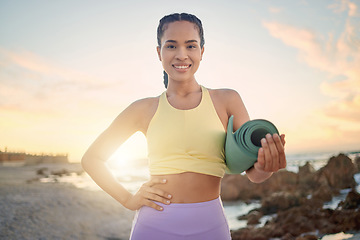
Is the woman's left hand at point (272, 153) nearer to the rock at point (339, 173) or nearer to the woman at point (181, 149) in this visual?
the woman at point (181, 149)

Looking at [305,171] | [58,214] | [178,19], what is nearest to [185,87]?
[178,19]

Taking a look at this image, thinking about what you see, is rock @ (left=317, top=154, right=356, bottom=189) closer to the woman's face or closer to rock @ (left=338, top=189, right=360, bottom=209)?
rock @ (left=338, top=189, right=360, bottom=209)

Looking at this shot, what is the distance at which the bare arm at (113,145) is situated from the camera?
7.79ft

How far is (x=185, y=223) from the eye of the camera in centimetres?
191

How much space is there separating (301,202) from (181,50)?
852cm

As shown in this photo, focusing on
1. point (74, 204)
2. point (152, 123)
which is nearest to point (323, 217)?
point (74, 204)

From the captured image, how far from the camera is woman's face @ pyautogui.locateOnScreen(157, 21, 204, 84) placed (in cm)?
221

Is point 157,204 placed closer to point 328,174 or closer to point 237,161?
point 237,161

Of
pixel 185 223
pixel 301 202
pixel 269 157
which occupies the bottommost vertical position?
pixel 301 202

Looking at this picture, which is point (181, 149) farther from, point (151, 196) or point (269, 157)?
point (269, 157)

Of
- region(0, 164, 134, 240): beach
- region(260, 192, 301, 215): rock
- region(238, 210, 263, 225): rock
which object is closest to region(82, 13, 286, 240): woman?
region(0, 164, 134, 240): beach

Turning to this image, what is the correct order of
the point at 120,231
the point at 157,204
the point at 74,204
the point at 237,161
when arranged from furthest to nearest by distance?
the point at 74,204
the point at 120,231
the point at 157,204
the point at 237,161

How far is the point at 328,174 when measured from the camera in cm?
1231

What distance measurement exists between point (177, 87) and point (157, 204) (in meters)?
0.92
